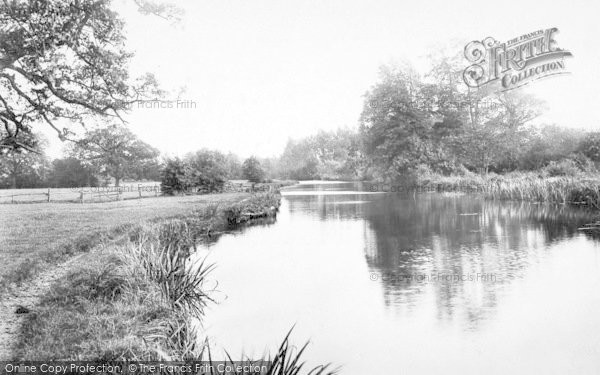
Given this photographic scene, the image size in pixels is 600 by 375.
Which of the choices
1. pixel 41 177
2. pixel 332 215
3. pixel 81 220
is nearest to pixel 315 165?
pixel 41 177

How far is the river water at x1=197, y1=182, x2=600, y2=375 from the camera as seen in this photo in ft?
17.3

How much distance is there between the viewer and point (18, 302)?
6.21m

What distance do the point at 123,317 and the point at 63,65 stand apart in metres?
9.38

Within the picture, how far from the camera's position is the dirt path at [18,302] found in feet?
15.7

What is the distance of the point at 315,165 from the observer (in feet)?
327

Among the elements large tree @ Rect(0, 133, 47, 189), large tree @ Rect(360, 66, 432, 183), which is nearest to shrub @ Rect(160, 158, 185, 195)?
large tree @ Rect(0, 133, 47, 189)

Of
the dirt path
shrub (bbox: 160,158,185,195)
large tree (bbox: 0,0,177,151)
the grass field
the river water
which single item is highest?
large tree (bbox: 0,0,177,151)

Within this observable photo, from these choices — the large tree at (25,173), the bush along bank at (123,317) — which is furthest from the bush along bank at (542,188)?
the large tree at (25,173)

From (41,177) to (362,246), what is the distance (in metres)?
37.4

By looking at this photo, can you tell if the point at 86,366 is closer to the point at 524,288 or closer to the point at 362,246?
the point at 524,288

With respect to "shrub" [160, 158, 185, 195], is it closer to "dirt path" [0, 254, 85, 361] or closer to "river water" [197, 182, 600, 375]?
"river water" [197, 182, 600, 375]

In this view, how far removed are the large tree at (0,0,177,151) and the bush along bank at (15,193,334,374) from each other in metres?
5.58

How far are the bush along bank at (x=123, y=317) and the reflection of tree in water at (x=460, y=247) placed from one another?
2933 mm

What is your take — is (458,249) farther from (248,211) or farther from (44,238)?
(248,211)
